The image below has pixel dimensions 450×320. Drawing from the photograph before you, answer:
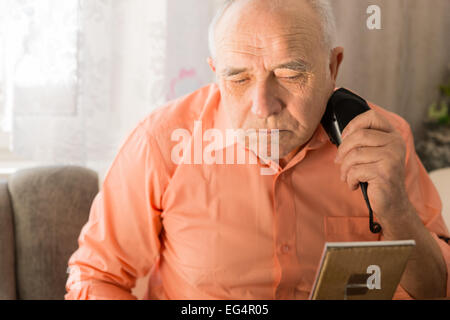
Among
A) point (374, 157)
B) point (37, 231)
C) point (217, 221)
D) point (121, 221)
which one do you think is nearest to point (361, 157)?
point (374, 157)

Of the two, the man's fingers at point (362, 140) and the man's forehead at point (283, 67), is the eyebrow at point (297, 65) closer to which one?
the man's forehead at point (283, 67)

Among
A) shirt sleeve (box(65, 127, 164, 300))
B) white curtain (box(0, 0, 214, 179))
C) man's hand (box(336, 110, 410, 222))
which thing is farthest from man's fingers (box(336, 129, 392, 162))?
white curtain (box(0, 0, 214, 179))

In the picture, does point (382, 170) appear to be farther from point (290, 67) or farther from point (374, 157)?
point (290, 67)

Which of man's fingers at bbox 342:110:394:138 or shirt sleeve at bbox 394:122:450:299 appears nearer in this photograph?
man's fingers at bbox 342:110:394:138

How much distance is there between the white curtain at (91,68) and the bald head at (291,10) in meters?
0.52

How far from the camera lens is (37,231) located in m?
1.08

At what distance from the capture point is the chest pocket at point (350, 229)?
2.87 ft

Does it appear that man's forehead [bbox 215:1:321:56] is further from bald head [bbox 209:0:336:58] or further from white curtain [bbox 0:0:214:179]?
white curtain [bbox 0:0:214:179]

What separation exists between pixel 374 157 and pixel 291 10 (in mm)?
279

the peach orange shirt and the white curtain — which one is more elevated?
the white curtain

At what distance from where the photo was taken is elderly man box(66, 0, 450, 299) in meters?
0.75

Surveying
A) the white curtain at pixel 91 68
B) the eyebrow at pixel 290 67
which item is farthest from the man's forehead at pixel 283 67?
the white curtain at pixel 91 68

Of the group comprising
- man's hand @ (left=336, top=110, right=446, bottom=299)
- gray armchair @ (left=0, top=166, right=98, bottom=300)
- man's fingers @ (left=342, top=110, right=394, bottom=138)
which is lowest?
gray armchair @ (left=0, top=166, right=98, bottom=300)

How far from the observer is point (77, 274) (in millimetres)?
886
